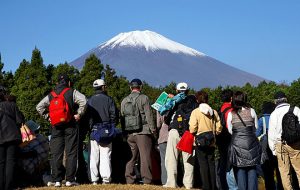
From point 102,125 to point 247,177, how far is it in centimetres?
288

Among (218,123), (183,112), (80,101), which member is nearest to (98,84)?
(80,101)

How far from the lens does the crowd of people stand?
8.52m

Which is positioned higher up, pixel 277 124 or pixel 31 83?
pixel 31 83

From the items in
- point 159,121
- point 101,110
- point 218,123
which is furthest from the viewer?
point 159,121

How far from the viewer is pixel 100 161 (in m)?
9.70

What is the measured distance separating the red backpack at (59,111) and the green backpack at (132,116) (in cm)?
133

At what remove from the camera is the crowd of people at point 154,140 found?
8516 mm

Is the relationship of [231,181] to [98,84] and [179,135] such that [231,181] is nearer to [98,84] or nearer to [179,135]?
[179,135]

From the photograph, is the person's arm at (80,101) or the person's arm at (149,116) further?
the person's arm at (149,116)

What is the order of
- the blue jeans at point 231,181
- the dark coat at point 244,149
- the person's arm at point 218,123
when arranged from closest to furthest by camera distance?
the dark coat at point 244,149, the person's arm at point 218,123, the blue jeans at point 231,181

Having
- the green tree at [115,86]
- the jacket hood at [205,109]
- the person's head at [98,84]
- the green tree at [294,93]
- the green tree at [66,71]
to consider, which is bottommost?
the jacket hood at [205,109]

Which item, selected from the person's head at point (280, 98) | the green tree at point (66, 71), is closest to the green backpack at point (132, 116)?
the person's head at point (280, 98)

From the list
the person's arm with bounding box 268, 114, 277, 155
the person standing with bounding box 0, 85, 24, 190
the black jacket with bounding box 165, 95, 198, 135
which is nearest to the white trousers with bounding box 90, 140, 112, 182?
the black jacket with bounding box 165, 95, 198, 135

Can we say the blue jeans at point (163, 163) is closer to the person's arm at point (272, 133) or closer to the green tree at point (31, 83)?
the person's arm at point (272, 133)
